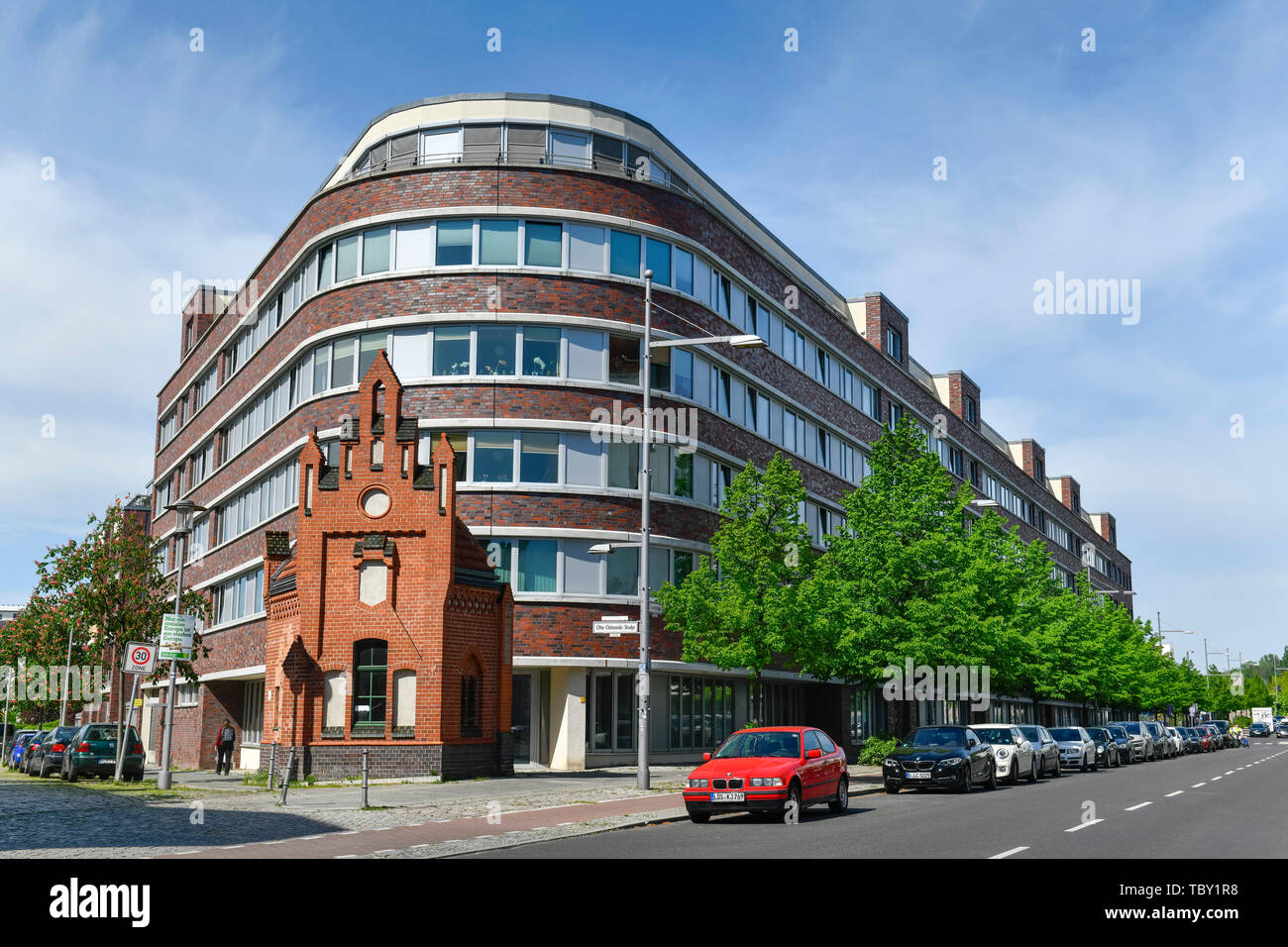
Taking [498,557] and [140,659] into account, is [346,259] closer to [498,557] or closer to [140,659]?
[498,557]

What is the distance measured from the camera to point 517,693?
37.1m

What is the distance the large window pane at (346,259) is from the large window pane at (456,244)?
3.07m

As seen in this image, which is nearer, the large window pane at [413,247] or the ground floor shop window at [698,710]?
the large window pane at [413,247]

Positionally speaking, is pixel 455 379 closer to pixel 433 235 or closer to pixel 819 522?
pixel 433 235

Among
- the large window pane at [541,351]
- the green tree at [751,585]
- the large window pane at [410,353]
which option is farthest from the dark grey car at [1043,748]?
the large window pane at [410,353]

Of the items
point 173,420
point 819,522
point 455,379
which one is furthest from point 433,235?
point 173,420

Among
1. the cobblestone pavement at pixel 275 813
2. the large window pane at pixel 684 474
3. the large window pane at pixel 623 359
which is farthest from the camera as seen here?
the large window pane at pixel 684 474

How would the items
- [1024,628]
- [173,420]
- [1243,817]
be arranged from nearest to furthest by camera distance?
[1243,817] < [1024,628] < [173,420]

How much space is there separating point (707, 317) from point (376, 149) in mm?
12534

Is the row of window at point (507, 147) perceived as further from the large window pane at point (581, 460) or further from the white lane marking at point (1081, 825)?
the white lane marking at point (1081, 825)

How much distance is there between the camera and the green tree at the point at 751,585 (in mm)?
32344

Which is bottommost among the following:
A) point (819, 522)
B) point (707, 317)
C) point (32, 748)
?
point (32, 748)

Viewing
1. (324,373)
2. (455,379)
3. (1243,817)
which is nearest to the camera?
(1243,817)

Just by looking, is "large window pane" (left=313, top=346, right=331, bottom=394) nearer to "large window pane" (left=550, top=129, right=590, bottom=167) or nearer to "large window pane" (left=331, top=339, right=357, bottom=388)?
"large window pane" (left=331, top=339, right=357, bottom=388)
